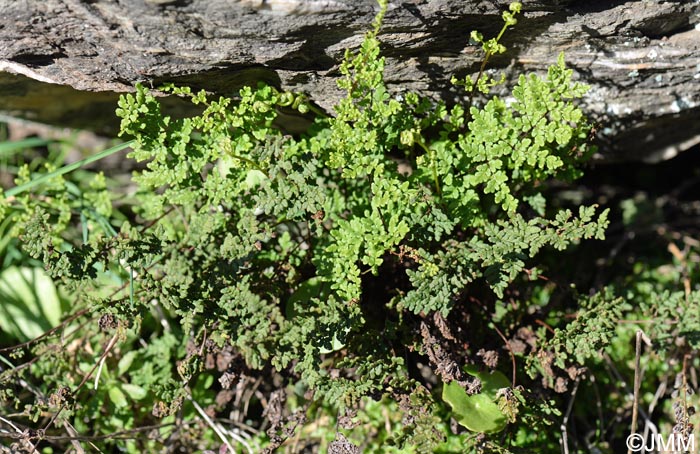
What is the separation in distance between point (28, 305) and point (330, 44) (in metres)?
2.02

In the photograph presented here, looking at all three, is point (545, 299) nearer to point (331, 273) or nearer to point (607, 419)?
point (607, 419)

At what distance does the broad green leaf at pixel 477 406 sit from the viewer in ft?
8.45

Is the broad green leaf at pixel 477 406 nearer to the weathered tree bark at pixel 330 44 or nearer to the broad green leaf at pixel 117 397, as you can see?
the weathered tree bark at pixel 330 44

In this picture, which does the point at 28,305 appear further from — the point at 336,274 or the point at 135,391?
the point at 336,274

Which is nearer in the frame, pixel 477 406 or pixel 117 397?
pixel 477 406

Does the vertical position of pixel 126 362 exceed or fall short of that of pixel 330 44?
it falls short

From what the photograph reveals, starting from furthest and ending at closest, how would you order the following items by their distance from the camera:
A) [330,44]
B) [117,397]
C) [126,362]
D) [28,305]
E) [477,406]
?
[28,305] → [126,362] → [117,397] → [477,406] → [330,44]

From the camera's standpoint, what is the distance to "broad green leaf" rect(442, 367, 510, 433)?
101 inches

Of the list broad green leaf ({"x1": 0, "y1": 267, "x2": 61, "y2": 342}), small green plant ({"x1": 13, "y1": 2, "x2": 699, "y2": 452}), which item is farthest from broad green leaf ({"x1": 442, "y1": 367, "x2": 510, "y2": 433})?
broad green leaf ({"x1": 0, "y1": 267, "x2": 61, "y2": 342})

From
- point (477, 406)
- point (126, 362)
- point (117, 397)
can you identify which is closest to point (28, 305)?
point (126, 362)

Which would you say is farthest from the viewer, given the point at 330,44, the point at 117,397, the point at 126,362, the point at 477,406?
the point at 126,362

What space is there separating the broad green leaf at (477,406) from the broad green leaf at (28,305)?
6.27ft

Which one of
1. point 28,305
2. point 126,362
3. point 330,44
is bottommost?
point 126,362

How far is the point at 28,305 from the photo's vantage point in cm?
325
